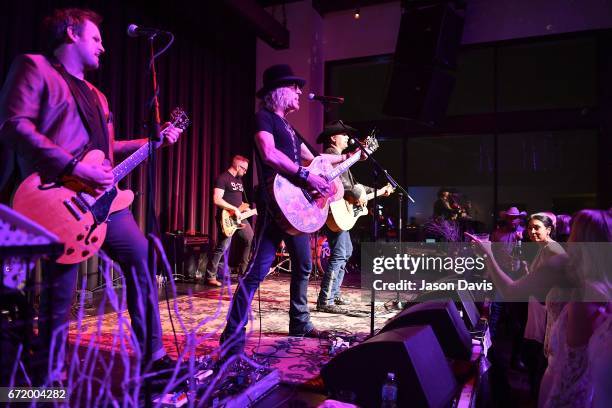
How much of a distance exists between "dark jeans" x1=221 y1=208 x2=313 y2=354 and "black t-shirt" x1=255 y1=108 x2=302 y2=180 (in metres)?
A: 0.29

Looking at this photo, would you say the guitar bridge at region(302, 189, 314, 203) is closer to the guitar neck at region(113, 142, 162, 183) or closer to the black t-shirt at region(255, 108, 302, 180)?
the black t-shirt at region(255, 108, 302, 180)

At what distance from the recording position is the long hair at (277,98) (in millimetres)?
3230

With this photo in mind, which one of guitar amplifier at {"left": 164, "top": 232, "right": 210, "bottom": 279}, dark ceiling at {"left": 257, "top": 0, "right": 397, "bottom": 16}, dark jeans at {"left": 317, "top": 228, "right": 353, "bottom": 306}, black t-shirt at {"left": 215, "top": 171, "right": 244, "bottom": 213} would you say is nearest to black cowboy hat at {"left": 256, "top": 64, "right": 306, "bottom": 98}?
dark jeans at {"left": 317, "top": 228, "right": 353, "bottom": 306}

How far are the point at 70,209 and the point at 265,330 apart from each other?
6.92 feet

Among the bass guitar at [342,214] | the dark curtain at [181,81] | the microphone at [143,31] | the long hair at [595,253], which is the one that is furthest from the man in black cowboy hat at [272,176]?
the dark curtain at [181,81]

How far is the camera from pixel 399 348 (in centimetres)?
191

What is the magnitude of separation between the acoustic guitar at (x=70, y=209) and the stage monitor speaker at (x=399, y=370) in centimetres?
127

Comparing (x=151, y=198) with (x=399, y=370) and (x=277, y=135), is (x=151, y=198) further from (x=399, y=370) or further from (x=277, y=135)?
(x=277, y=135)

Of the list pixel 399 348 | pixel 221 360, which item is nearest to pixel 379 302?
pixel 221 360

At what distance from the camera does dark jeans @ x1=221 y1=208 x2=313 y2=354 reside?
275 cm

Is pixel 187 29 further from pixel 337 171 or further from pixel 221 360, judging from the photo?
pixel 221 360

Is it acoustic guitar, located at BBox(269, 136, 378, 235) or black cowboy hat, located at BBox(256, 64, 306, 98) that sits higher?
black cowboy hat, located at BBox(256, 64, 306, 98)

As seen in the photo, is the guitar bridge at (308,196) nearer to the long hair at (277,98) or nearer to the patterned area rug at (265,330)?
the long hair at (277,98)

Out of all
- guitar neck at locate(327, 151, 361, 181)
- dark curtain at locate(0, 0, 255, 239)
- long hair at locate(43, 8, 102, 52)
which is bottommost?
guitar neck at locate(327, 151, 361, 181)
